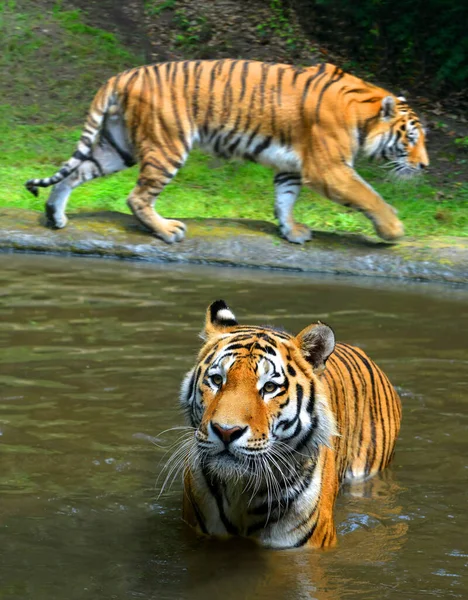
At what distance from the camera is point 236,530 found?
138 inches

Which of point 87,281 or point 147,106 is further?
point 147,106

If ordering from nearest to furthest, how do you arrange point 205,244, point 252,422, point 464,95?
point 252,422
point 205,244
point 464,95

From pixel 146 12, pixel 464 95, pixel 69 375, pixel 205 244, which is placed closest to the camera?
pixel 69 375

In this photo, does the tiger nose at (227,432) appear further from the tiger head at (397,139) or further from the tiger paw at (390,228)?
the tiger head at (397,139)

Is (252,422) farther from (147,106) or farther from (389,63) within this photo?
(389,63)

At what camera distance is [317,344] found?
11.2 feet

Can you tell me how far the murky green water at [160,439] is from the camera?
11.2 ft

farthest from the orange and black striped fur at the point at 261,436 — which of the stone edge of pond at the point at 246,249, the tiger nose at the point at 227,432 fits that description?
the stone edge of pond at the point at 246,249

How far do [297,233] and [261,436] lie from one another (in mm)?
5789

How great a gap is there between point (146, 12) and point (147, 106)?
641 centimetres

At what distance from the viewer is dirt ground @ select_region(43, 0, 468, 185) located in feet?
44.6

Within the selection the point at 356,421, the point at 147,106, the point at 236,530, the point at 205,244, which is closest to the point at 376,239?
the point at 205,244

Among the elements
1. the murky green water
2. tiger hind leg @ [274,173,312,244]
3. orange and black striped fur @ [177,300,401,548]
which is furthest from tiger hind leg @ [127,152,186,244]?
orange and black striped fur @ [177,300,401,548]

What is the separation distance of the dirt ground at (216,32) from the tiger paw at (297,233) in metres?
4.26
